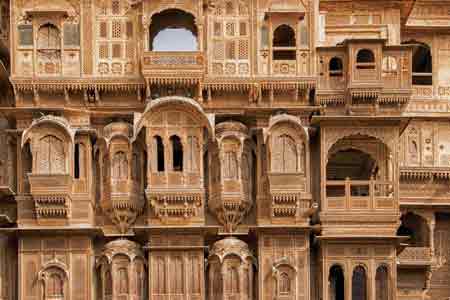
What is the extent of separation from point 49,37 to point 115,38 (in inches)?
67.5

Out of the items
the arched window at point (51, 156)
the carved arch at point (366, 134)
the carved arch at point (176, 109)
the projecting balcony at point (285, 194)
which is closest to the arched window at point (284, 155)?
the projecting balcony at point (285, 194)

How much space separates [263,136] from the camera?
3681 cm

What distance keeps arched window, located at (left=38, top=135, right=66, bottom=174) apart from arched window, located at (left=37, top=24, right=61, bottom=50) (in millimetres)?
2520

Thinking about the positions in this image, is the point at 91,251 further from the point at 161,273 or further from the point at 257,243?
the point at 257,243

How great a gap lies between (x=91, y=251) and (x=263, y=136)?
5247 millimetres

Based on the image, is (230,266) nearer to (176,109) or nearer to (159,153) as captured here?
(159,153)

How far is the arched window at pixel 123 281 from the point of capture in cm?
3622

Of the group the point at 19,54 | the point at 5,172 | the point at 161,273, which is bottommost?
the point at 161,273

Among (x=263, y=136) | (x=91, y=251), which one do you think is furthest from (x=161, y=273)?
(x=263, y=136)

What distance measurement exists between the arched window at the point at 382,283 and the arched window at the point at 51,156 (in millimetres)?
8351

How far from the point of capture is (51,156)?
120 ft

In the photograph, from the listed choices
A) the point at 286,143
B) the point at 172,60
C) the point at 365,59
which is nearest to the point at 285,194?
the point at 286,143

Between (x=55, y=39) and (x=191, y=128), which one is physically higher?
(x=55, y=39)

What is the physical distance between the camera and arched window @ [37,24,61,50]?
37469mm
